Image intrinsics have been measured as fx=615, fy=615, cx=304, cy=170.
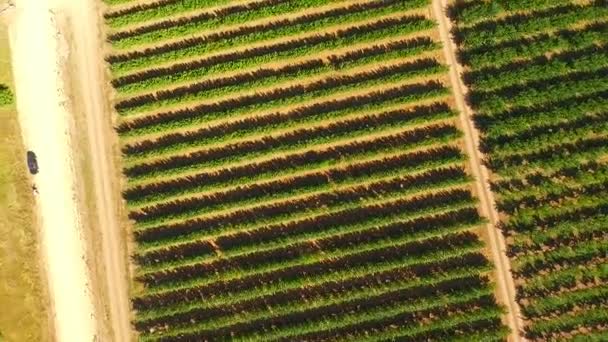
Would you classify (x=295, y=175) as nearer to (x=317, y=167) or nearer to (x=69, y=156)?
(x=317, y=167)

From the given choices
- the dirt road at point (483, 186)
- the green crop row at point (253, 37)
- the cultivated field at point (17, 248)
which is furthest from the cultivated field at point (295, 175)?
the cultivated field at point (17, 248)

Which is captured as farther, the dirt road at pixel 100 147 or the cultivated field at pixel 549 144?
the dirt road at pixel 100 147

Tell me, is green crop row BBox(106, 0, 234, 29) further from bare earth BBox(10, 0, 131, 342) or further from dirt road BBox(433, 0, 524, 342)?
dirt road BBox(433, 0, 524, 342)

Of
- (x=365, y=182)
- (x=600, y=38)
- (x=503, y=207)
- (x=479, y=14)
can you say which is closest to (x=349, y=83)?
(x=365, y=182)

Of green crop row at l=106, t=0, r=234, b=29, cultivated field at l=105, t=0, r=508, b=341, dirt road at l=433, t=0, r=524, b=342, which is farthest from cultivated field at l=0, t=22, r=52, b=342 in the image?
dirt road at l=433, t=0, r=524, b=342

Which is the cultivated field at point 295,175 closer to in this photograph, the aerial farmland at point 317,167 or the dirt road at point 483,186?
the aerial farmland at point 317,167

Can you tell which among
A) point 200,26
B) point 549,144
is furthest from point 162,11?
point 549,144

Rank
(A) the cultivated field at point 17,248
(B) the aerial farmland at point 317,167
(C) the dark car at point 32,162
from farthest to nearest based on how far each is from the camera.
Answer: (C) the dark car at point 32,162 < (A) the cultivated field at point 17,248 < (B) the aerial farmland at point 317,167
